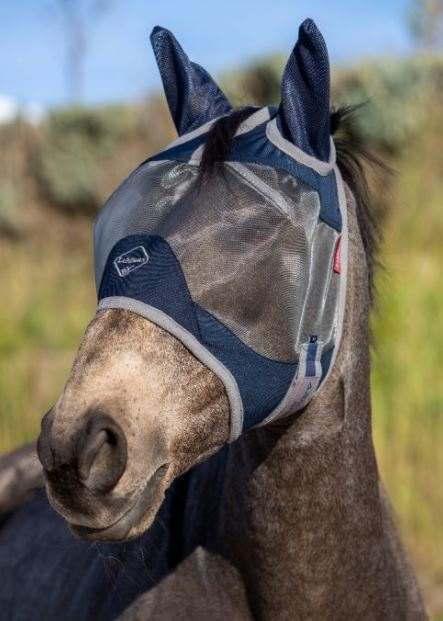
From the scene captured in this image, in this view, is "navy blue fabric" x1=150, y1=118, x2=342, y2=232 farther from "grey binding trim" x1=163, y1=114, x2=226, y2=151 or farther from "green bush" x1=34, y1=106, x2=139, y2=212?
"green bush" x1=34, y1=106, x2=139, y2=212

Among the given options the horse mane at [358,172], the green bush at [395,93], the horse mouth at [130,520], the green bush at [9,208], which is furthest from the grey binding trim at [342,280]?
the green bush at [9,208]

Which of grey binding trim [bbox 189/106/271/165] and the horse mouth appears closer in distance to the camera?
the horse mouth

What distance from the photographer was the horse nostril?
1972 mm

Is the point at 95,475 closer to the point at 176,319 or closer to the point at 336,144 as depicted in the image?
the point at 176,319

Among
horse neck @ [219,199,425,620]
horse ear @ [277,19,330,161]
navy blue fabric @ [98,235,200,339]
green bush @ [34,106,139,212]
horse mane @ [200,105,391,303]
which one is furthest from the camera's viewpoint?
green bush @ [34,106,139,212]

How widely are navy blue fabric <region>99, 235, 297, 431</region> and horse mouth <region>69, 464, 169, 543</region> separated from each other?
0.96 feet

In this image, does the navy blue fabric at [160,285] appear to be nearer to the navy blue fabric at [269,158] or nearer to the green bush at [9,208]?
the navy blue fabric at [269,158]

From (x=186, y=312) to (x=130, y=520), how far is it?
45 centimetres

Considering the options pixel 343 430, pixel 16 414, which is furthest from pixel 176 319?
pixel 16 414

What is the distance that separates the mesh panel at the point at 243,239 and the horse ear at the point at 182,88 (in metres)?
0.30

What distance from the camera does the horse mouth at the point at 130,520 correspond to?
2100mm

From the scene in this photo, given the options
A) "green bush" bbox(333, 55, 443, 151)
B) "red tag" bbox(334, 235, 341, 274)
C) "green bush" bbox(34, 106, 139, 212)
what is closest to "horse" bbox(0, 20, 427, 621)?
"red tag" bbox(334, 235, 341, 274)

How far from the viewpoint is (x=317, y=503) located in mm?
2654

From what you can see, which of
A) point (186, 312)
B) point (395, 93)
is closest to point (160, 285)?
point (186, 312)
